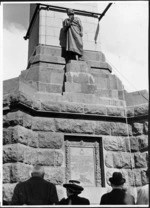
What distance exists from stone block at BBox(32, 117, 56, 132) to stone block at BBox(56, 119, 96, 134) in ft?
0.48

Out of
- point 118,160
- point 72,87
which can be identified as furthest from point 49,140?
point 118,160

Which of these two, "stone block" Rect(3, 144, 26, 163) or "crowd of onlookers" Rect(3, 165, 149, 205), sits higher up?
"stone block" Rect(3, 144, 26, 163)

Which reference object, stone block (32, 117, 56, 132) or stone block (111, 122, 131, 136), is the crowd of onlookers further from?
stone block (111, 122, 131, 136)

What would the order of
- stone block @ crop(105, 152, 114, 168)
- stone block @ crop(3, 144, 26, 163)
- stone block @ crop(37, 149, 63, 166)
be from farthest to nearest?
1. stone block @ crop(105, 152, 114, 168)
2. stone block @ crop(37, 149, 63, 166)
3. stone block @ crop(3, 144, 26, 163)

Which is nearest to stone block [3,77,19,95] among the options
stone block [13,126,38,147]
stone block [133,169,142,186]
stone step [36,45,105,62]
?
stone block [13,126,38,147]

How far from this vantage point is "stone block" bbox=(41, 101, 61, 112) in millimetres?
8602

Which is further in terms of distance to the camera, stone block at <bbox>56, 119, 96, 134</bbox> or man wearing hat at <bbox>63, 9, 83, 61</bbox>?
man wearing hat at <bbox>63, 9, 83, 61</bbox>

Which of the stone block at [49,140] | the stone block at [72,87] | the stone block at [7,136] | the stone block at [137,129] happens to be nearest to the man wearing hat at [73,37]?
the stone block at [72,87]

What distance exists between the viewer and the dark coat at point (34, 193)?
201 inches

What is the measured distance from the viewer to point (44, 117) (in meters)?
8.62

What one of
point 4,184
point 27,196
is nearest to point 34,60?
point 4,184

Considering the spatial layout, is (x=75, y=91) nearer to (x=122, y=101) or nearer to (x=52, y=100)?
(x=52, y=100)

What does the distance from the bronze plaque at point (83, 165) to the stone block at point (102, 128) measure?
597 mm

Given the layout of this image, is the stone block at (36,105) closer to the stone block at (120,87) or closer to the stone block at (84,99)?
the stone block at (84,99)
